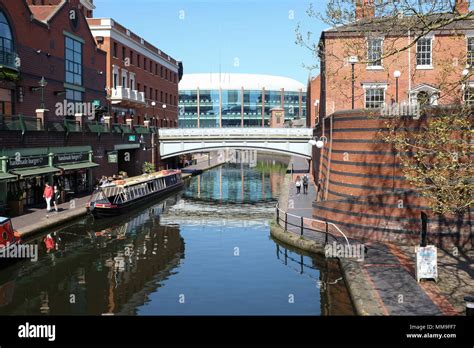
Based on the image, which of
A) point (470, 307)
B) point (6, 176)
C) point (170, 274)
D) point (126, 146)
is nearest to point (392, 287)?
point (470, 307)

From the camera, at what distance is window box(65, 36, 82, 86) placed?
37.0 m

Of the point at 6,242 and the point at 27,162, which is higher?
the point at 27,162

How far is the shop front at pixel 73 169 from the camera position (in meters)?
32.2

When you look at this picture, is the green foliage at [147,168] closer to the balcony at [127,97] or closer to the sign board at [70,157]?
the balcony at [127,97]

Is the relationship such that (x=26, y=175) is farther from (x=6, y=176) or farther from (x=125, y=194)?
(x=125, y=194)

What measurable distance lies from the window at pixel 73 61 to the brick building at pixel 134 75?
6.54m

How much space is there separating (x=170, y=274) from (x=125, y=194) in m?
14.6

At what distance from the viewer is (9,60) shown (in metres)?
28.7

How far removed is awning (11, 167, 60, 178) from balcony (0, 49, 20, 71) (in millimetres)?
5605

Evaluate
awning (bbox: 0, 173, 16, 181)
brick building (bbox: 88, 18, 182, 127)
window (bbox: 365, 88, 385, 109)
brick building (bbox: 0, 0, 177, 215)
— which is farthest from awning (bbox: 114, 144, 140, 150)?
window (bbox: 365, 88, 385, 109)
